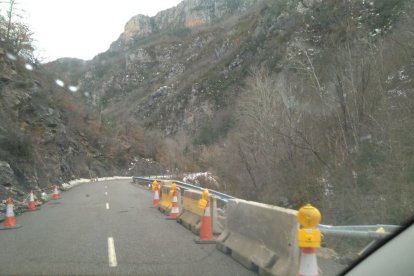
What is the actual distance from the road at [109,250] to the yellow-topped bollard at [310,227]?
2.97 meters

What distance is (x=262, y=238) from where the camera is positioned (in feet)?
26.0

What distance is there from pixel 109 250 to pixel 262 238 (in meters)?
3.51

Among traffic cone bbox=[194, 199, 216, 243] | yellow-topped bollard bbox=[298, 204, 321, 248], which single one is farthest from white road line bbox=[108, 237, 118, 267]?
yellow-topped bollard bbox=[298, 204, 321, 248]

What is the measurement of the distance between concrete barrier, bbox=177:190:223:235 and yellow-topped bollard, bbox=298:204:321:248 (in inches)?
265

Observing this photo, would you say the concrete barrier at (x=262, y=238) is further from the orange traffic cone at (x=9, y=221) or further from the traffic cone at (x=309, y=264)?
the orange traffic cone at (x=9, y=221)

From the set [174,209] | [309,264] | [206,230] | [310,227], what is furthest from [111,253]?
[174,209]

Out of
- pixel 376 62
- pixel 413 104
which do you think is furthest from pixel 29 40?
pixel 413 104

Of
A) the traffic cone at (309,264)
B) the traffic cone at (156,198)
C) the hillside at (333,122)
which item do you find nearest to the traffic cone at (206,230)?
the hillside at (333,122)

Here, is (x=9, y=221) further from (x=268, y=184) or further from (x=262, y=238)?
(x=268, y=184)

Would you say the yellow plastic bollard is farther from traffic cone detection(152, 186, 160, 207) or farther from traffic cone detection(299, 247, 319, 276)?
traffic cone detection(152, 186, 160, 207)

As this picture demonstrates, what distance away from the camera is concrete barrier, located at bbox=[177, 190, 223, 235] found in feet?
39.2

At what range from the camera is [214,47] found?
14075 centimetres

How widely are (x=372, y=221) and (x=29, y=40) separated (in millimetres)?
56299

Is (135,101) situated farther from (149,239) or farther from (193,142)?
(149,239)
